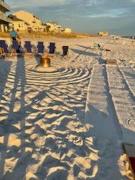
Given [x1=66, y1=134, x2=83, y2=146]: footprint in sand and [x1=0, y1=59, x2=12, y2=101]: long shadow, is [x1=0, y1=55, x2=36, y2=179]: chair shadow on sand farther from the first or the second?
[x1=66, y1=134, x2=83, y2=146]: footprint in sand

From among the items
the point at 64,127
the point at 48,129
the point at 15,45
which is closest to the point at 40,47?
the point at 15,45

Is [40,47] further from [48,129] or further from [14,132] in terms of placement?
[14,132]

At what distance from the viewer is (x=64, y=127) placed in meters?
6.36

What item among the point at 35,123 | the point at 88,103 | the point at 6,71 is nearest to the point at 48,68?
the point at 6,71

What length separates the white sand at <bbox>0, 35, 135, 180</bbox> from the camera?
4.74 m

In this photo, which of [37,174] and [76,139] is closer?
[37,174]

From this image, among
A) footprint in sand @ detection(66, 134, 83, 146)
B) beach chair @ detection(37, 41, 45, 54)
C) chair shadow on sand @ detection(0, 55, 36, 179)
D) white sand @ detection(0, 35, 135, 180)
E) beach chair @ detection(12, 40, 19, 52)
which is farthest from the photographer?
beach chair @ detection(12, 40, 19, 52)

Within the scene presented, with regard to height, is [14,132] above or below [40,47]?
below

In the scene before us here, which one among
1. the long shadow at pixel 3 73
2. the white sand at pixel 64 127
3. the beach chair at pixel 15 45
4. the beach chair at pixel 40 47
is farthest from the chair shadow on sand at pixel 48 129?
the beach chair at pixel 15 45

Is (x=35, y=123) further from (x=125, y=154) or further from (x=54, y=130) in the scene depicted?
(x=125, y=154)

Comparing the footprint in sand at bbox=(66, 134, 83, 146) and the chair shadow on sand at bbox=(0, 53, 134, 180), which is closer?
the chair shadow on sand at bbox=(0, 53, 134, 180)

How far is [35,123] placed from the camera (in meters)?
6.45

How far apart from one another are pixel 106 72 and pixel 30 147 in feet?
31.1

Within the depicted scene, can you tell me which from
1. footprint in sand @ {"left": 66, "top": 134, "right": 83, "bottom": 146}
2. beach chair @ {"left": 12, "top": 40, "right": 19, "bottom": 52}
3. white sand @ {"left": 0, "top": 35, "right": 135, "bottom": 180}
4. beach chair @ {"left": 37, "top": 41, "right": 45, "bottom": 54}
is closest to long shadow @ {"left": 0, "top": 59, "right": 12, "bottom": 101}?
white sand @ {"left": 0, "top": 35, "right": 135, "bottom": 180}
